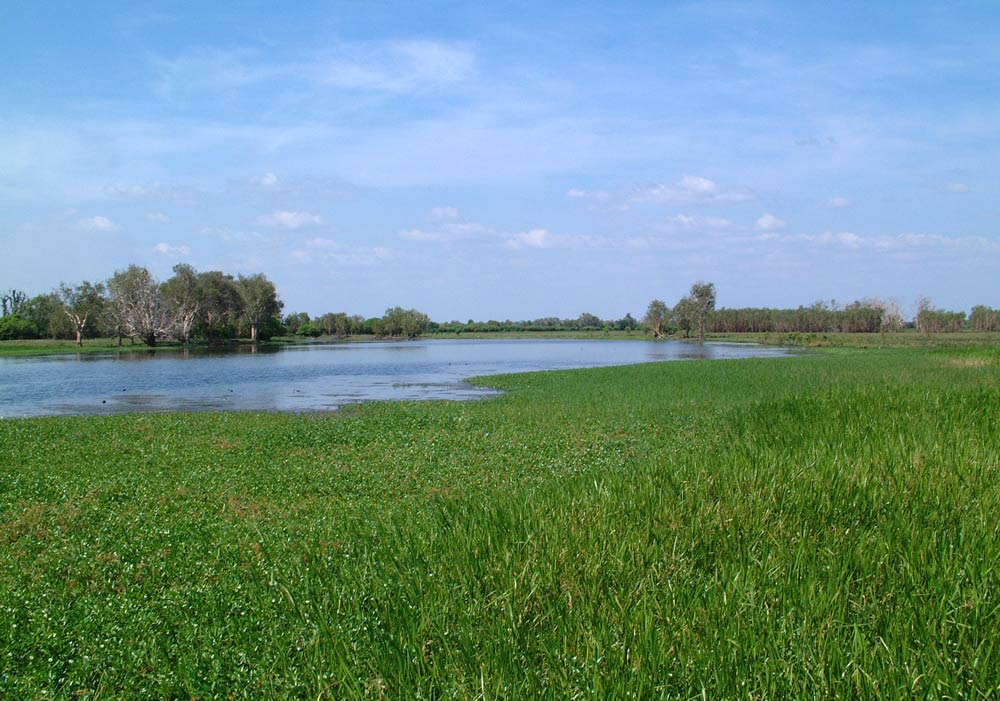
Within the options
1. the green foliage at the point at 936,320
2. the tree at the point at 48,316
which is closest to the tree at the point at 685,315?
the green foliage at the point at 936,320

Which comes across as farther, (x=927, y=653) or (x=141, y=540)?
(x=141, y=540)

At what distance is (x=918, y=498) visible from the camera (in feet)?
21.2

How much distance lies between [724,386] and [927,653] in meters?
25.6

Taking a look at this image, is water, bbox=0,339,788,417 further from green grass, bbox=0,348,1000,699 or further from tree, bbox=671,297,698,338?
tree, bbox=671,297,698,338

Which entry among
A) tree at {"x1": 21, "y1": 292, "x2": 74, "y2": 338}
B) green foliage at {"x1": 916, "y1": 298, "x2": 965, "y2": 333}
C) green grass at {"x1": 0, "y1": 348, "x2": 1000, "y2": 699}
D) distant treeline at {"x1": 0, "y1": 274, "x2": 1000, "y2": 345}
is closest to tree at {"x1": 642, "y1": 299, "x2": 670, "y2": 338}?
distant treeline at {"x1": 0, "y1": 274, "x2": 1000, "y2": 345}

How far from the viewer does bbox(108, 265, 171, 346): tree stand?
78.8 meters

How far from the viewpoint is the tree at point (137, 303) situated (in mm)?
78750

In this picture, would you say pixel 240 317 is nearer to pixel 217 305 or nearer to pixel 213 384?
pixel 217 305

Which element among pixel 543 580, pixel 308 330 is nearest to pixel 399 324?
pixel 308 330

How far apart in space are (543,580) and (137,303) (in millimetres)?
87111

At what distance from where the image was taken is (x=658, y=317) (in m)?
132

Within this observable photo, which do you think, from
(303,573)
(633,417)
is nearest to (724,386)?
(633,417)

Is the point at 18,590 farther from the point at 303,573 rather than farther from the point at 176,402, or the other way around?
the point at 176,402

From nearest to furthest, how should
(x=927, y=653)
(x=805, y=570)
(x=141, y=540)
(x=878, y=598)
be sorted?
(x=927, y=653), (x=878, y=598), (x=805, y=570), (x=141, y=540)
